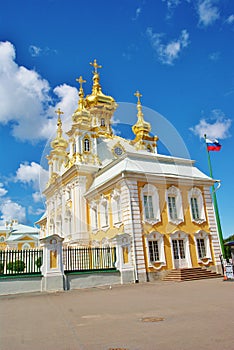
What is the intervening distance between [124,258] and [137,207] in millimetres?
3472

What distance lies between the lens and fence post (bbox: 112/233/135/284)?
1783 centimetres

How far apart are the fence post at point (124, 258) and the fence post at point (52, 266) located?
12.2 feet

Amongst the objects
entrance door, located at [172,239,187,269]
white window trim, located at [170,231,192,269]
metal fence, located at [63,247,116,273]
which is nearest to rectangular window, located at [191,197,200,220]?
white window trim, located at [170,231,192,269]

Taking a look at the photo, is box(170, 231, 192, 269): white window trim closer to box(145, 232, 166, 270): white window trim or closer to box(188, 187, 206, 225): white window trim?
box(145, 232, 166, 270): white window trim

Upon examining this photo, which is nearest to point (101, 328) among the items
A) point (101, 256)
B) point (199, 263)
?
point (101, 256)

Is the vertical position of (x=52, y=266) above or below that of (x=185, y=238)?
below

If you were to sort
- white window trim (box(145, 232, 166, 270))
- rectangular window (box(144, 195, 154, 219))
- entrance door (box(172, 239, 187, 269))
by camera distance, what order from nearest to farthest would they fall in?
white window trim (box(145, 232, 166, 270)) → entrance door (box(172, 239, 187, 269)) → rectangular window (box(144, 195, 154, 219))

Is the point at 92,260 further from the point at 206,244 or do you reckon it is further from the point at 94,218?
the point at 206,244

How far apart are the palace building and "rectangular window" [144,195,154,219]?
0.22ft

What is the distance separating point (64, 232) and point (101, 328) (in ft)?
73.5

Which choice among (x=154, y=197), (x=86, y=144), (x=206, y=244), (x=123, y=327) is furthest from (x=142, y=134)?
(x=123, y=327)

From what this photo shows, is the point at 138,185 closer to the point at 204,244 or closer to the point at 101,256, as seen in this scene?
the point at 101,256


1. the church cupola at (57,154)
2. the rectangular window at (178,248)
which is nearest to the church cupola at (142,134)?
the church cupola at (57,154)

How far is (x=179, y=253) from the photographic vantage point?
68.2 ft
